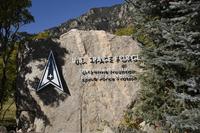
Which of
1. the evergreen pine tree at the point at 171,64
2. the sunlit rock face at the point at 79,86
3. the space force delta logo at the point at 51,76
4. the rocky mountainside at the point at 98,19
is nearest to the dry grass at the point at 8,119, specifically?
the sunlit rock face at the point at 79,86

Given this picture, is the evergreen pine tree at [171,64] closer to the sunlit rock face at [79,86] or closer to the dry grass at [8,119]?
the sunlit rock face at [79,86]

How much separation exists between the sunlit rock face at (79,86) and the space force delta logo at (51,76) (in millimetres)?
138

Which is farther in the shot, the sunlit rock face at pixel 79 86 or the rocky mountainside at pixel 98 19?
the rocky mountainside at pixel 98 19

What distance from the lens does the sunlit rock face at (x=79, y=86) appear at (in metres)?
15.1

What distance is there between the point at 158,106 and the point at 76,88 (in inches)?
239

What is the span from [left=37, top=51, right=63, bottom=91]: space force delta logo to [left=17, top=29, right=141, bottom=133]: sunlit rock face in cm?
14

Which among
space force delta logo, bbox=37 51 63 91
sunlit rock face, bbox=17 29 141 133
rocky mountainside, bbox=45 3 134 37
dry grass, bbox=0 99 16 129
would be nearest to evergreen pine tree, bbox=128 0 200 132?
sunlit rock face, bbox=17 29 141 133

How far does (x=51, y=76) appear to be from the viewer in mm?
15336

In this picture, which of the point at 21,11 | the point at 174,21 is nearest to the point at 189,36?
the point at 174,21

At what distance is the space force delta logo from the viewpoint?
15.2 meters

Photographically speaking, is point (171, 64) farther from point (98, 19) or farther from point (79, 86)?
point (98, 19)

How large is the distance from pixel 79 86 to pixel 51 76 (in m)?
1.01

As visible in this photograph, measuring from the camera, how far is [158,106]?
9523mm

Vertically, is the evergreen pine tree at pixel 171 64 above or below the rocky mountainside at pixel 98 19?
below
